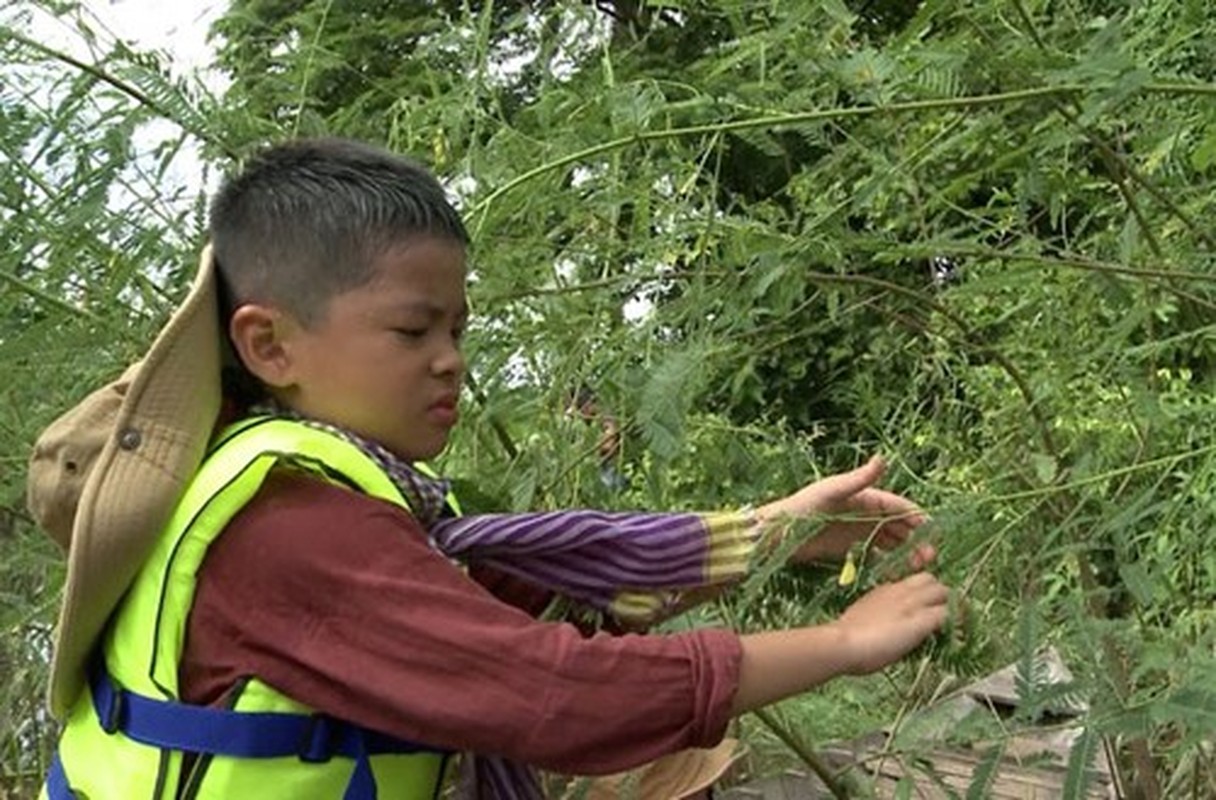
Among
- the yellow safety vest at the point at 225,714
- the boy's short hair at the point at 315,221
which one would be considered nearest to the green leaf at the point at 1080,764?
Answer: the yellow safety vest at the point at 225,714

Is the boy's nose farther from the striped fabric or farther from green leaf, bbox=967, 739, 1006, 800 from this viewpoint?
green leaf, bbox=967, 739, 1006, 800

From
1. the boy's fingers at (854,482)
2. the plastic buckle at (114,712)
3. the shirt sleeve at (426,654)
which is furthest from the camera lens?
the boy's fingers at (854,482)

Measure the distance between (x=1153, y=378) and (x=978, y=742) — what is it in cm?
55

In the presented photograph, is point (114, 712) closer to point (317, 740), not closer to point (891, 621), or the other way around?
point (317, 740)

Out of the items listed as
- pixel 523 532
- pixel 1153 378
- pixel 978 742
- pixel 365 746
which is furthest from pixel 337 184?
pixel 1153 378

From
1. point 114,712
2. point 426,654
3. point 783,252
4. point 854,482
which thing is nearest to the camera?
point 426,654

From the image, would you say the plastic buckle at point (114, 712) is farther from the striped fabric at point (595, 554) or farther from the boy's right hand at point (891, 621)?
the boy's right hand at point (891, 621)

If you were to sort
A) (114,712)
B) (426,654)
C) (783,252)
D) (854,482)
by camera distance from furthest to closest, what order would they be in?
(783,252), (854,482), (114,712), (426,654)

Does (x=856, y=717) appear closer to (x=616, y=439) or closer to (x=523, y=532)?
(x=616, y=439)

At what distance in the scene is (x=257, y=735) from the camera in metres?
1.22

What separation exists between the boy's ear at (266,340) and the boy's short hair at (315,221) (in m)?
0.01

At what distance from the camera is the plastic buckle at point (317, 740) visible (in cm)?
122

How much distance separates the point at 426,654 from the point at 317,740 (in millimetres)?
108

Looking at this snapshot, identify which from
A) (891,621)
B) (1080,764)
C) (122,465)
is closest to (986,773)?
(1080,764)
